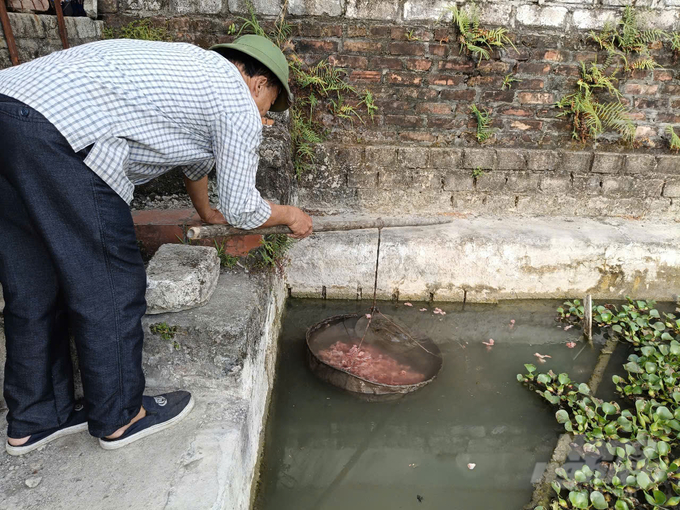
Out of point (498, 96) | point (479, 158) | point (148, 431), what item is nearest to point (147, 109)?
point (148, 431)

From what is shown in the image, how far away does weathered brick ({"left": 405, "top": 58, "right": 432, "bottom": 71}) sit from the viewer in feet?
11.4

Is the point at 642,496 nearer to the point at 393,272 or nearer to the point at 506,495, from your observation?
the point at 506,495

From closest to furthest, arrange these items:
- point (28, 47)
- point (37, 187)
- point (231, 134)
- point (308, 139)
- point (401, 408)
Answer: point (37, 187)
point (231, 134)
point (401, 408)
point (28, 47)
point (308, 139)

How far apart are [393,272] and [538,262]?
1.11m

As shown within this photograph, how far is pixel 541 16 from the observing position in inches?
135

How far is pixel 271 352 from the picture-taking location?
2.87 meters

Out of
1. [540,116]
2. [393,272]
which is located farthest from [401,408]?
[540,116]

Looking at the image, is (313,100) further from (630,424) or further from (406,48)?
(630,424)

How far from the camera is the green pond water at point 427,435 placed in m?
2.30

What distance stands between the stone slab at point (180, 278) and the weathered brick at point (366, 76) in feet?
6.29

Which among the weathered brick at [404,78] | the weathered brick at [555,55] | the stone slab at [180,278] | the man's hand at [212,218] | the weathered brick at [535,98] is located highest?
the weathered brick at [555,55]

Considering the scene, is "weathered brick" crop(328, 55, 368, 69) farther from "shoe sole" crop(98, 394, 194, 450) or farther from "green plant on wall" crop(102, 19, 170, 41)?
"shoe sole" crop(98, 394, 194, 450)

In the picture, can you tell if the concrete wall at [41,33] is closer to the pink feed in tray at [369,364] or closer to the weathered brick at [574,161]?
the pink feed in tray at [369,364]

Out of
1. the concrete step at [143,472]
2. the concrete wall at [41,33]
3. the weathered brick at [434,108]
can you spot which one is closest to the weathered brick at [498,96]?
the weathered brick at [434,108]
